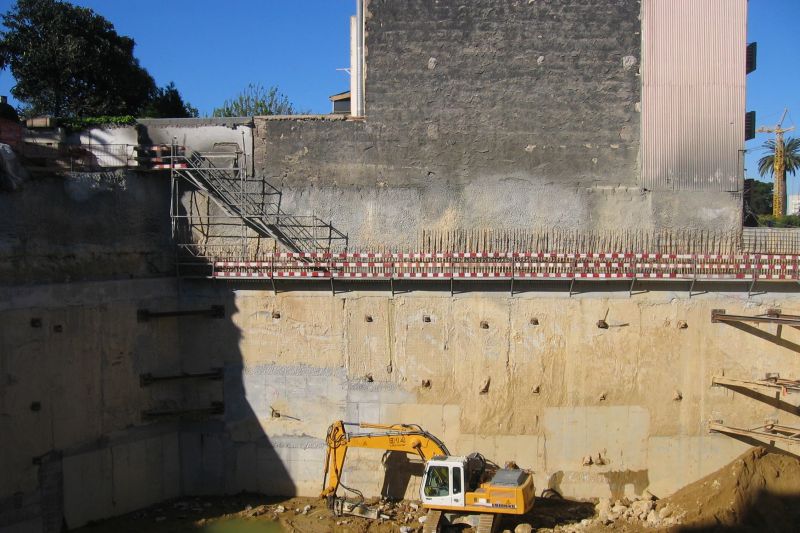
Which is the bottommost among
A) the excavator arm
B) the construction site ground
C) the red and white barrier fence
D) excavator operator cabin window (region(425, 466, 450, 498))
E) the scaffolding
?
the construction site ground

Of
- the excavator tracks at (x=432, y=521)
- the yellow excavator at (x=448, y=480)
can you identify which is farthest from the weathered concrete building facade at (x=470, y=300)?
the excavator tracks at (x=432, y=521)

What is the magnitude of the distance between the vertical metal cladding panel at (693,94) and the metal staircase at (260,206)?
7264mm

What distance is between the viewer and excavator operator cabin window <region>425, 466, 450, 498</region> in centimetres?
1173

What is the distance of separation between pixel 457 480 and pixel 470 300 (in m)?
3.76

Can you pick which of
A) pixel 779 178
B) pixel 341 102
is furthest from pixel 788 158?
pixel 341 102

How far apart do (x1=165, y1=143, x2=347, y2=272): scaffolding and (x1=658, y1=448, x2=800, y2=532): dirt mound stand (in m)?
8.88

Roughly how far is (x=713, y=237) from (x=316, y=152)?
895 centimetres

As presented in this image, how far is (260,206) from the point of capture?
1448 centimetres

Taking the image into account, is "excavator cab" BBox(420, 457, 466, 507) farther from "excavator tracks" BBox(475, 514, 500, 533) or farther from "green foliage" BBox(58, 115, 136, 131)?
"green foliage" BBox(58, 115, 136, 131)

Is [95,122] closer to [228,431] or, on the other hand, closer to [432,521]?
[228,431]

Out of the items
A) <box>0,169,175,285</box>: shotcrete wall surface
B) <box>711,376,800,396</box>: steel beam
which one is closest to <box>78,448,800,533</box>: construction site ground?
<box>711,376,800,396</box>: steel beam

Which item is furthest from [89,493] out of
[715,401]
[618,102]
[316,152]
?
[618,102]

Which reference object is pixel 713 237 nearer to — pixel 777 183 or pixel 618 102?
pixel 618 102

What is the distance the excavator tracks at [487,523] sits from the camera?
1144 cm
